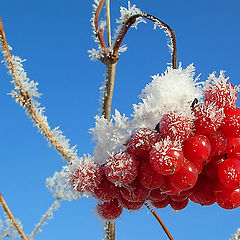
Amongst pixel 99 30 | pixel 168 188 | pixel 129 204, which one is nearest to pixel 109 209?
pixel 129 204

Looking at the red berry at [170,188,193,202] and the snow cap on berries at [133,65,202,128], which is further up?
the snow cap on berries at [133,65,202,128]

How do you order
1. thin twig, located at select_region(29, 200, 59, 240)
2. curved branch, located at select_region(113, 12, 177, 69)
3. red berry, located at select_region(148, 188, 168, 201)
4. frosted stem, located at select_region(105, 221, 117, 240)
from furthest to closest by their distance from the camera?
thin twig, located at select_region(29, 200, 59, 240), frosted stem, located at select_region(105, 221, 117, 240), curved branch, located at select_region(113, 12, 177, 69), red berry, located at select_region(148, 188, 168, 201)

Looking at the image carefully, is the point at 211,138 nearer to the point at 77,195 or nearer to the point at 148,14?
the point at 77,195

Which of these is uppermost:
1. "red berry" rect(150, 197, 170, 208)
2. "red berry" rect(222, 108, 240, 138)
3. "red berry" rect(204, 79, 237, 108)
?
"red berry" rect(204, 79, 237, 108)

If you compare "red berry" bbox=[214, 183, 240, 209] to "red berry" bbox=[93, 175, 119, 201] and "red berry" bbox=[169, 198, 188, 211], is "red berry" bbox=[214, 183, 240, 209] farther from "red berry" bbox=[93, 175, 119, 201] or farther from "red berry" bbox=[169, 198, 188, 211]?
"red berry" bbox=[93, 175, 119, 201]

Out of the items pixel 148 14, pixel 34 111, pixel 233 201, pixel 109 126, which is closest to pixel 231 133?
pixel 233 201

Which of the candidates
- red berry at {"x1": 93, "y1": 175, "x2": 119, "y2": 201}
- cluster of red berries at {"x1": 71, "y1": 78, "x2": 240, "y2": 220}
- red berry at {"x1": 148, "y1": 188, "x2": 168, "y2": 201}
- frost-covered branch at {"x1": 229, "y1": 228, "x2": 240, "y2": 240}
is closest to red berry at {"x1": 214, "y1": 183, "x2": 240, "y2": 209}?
cluster of red berries at {"x1": 71, "y1": 78, "x2": 240, "y2": 220}

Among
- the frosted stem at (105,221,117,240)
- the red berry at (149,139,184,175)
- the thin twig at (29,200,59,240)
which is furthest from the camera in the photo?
the thin twig at (29,200,59,240)
